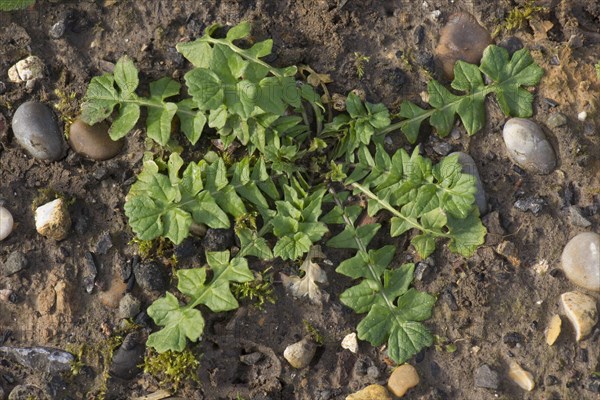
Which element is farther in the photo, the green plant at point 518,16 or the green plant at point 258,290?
the green plant at point 518,16

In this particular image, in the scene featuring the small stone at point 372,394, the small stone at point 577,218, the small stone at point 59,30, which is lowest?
the small stone at point 372,394

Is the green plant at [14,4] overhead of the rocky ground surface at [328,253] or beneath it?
overhead

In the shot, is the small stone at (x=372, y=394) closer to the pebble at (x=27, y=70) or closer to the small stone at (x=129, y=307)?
the small stone at (x=129, y=307)

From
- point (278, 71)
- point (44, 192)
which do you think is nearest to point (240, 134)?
point (278, 71)

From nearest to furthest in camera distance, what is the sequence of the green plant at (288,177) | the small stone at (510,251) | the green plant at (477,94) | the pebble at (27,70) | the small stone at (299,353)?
the green plant at (288,177) → the small stone at (299,353) → the small stone at (510,251) → the green plant at (477,94) → the pebble at (27,70)

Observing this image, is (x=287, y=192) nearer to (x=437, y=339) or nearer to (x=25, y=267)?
(x=437, y=339)

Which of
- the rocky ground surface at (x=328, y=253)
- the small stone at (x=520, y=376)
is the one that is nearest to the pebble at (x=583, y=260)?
the rocky ground surface at (x=328, y=253)

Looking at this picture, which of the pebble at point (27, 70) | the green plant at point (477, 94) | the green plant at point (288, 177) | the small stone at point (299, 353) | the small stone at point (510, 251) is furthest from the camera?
the pebble at point (27, 70)
